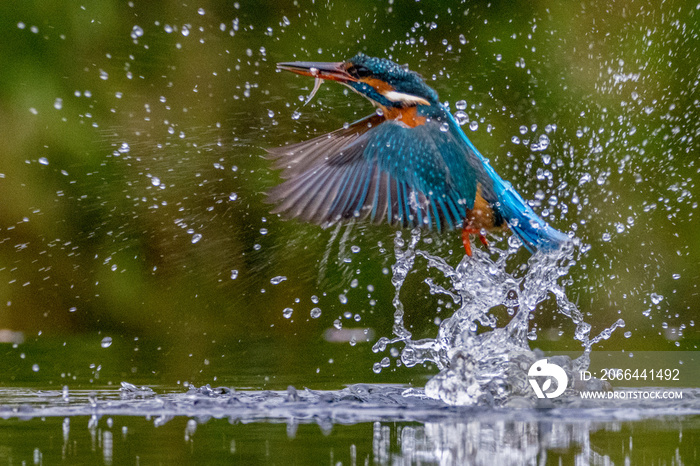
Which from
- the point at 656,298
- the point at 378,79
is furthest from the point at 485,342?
the point at 656,298

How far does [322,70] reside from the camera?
16.2 feet

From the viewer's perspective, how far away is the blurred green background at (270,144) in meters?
8.51

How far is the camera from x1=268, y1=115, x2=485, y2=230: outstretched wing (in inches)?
192

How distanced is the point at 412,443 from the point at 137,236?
5.84 metres

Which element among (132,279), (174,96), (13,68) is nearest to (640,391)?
(132,279)

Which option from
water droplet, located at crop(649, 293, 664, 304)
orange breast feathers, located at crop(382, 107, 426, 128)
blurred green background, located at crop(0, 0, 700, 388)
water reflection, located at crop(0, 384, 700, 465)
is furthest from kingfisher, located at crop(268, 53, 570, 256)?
water droplet, located at crop(649, 293, 664, 304)

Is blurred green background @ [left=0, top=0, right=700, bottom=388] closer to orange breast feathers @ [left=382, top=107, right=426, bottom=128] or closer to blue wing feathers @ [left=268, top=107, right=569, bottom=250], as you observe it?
blue wing feathers @ [left=268, top=107, right=569, bottom=250]

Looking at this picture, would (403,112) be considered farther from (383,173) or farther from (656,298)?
(656,298)

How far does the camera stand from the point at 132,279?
853cm

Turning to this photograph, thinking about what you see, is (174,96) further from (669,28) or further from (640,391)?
(640,391)

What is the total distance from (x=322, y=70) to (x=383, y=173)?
1.69 ft

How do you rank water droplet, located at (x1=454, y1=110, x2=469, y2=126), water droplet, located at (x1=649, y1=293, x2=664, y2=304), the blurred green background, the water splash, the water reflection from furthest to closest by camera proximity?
1. the blurred green background
2. water droplet, located at (x1=649, y1=293, x2=664, y2=304)
3. water droplet, located at (x1=454, y1=110, x2=469, y2=126)
4. the water splash
5. the water reflection

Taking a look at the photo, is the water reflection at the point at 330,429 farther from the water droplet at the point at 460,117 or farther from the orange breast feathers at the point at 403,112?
the water droplet at the point at 460,117

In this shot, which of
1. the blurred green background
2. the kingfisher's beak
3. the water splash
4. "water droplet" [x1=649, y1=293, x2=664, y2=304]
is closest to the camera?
the water splash
